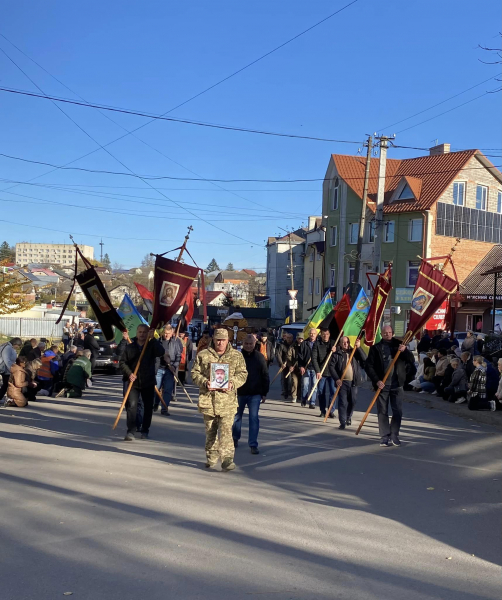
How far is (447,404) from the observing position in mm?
16125

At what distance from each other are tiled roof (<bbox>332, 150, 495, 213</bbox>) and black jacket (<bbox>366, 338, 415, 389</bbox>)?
30930 millimetres

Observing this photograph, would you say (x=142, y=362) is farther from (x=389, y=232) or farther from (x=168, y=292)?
(x=389, y=232)

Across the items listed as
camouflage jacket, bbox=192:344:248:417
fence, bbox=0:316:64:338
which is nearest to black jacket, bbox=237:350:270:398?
camouflage jacket, bbox=192:344:248:417

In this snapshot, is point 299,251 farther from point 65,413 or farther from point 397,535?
point 397,535

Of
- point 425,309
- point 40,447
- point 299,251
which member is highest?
point 299,251

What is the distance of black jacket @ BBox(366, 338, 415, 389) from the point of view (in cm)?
1072

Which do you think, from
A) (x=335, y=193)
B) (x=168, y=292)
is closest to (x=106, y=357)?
(x=168, y=292)

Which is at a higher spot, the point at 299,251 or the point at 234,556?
the point at 299,251

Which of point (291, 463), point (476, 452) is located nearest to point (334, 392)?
point (476, 452)

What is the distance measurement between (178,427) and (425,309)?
4847 mm

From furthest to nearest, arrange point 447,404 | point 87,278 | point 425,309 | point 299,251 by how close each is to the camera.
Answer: point 299,251 < point 447,404 < point 87,278 < point 425,309

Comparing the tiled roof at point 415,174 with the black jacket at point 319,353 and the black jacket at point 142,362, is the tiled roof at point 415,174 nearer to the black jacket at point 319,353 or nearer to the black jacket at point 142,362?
the black jacket at point 319,353

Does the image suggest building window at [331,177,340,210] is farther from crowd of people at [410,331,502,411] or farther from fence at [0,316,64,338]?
crowd of people at [410,331,502,411]

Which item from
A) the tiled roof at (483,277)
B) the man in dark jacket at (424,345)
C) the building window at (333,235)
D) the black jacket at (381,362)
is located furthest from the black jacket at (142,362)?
the building window at (333,235)
